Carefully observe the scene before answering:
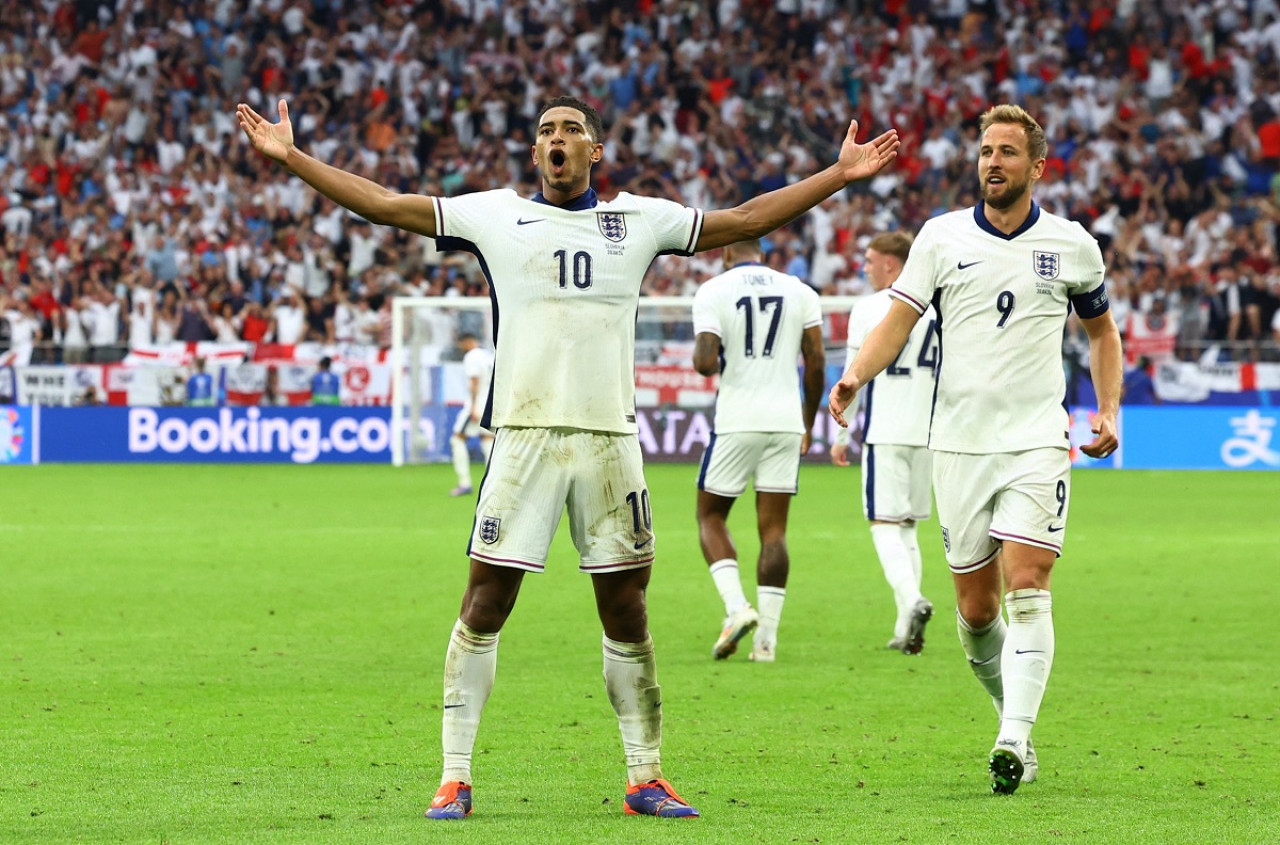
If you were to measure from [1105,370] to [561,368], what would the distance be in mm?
2085

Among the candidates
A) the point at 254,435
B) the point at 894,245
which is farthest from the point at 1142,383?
the point at 894,245

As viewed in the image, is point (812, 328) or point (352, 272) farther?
point (352, 272)

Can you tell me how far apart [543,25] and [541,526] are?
1165 inches

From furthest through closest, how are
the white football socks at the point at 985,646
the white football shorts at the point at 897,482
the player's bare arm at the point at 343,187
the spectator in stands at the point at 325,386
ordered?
the spectator in stands at the point at 325,386 < the white football shorts at the point at 897,482 < the white football socks at the point at 985,646 < the player's bare arm at the point at 343,187

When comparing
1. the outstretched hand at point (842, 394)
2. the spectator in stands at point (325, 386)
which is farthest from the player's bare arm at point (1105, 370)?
the spectator in stands at point (325, 386)

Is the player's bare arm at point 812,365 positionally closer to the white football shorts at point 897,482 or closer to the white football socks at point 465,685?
the white football shorts at point 897,482

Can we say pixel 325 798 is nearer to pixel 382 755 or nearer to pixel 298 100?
pixel 382 755

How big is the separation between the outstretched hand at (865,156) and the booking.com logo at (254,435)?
21.4 metres

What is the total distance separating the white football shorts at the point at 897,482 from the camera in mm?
9953

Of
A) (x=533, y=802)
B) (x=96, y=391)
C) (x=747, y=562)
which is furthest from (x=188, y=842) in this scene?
(x=96, y=391)

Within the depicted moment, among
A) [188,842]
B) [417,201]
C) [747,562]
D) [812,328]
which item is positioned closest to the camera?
[188,842]

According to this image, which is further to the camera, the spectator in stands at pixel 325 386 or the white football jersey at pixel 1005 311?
the spectator in stands at pixel 325 386

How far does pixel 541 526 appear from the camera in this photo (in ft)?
18.0

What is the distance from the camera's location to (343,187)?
208 inches
